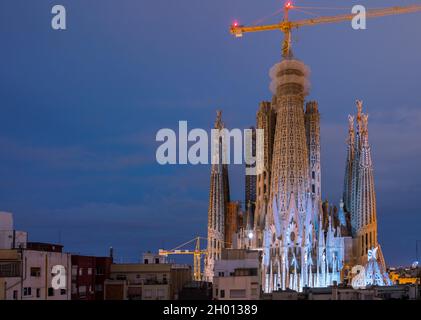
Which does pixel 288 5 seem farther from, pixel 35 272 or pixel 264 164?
pixel 35 272

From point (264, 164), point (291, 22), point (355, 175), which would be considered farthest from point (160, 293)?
point (291, 22)

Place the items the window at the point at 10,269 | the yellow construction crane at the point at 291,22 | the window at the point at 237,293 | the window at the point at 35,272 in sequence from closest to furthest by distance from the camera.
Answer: the window at the point at 10,269 < the window at the point at 35,272 < the window at the point at 237,293 < the yellow construction crane at the point at 291,22

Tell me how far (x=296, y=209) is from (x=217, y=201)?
36.4ft

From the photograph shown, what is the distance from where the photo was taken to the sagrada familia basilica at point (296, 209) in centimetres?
6688

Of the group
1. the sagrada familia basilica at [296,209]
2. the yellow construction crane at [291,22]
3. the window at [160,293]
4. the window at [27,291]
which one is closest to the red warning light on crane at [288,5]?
the yellow construction crane at [291,22]

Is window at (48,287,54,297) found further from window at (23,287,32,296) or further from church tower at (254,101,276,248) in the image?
church tower at (254,101,276,248)

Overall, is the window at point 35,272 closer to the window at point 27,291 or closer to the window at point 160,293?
the window at point 27,291

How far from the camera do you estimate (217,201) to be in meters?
75.4

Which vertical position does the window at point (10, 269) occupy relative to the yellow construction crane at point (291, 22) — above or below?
below

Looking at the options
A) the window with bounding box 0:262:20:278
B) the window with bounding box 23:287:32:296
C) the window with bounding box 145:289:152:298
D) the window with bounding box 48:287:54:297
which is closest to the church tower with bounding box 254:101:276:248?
the window with bounding box 145:289:152:298

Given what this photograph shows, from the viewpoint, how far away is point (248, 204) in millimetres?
76625

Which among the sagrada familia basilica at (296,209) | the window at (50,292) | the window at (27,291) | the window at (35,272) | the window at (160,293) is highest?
the sagrada familia basilica at (296,209)

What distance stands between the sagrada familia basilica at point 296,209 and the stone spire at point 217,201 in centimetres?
12
